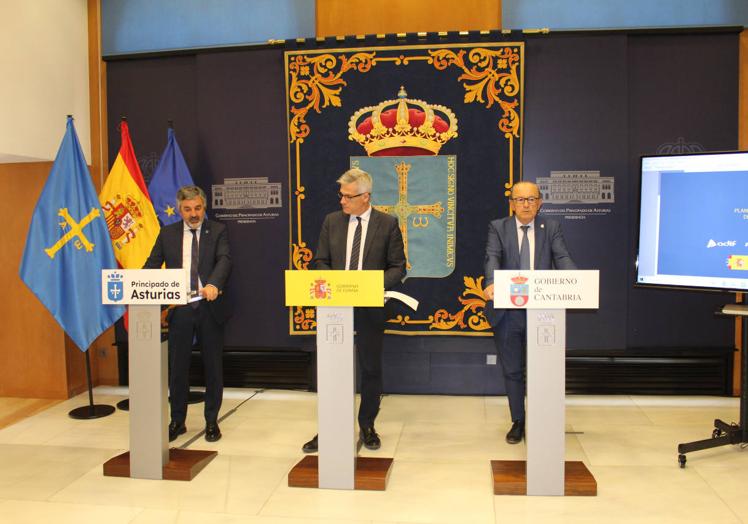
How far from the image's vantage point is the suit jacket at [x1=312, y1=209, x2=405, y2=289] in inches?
141

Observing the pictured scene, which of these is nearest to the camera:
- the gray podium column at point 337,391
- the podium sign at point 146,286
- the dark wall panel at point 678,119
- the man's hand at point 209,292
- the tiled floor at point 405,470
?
the tiled floor at point 405,470

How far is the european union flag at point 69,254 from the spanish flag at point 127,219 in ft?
0.81

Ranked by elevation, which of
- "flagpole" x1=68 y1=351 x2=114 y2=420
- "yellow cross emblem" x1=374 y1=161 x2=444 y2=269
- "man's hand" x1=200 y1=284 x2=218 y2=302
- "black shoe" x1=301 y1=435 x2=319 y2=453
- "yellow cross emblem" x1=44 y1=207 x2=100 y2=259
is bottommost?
"flagpole" x1=68 y1=351 x2=114 y2=420

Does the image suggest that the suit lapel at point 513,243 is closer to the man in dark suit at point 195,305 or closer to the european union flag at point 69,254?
the man in dark suit at point 195,305

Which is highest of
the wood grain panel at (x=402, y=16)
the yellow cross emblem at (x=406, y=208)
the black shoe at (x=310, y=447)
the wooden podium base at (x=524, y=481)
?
the wood grain panel at (x=402, y=16)

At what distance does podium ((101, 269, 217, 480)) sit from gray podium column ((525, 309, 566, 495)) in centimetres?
174

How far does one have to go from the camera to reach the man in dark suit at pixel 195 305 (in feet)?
12.5

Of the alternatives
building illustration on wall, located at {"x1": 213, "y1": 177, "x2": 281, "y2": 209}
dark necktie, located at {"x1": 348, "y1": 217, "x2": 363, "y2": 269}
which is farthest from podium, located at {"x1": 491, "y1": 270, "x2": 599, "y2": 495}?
building illustration on wall, located at {"x1": 213, "y1": 177, "x2": 281, "y2": 209}

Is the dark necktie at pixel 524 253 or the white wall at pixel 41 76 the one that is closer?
the dark necktie at pixel 524 253

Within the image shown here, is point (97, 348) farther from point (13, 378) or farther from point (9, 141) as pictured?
point (9, 141)

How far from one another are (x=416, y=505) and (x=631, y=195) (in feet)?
9.66

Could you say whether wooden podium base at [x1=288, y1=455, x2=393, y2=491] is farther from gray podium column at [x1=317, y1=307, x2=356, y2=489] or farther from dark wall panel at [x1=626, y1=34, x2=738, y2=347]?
dark wall panel at [x1=626, y1=34, x2=738, y2=347]

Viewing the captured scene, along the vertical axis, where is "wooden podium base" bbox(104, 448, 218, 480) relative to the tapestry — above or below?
below

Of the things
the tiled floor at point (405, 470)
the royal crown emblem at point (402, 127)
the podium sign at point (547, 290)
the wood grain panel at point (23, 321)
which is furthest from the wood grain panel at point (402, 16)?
the tiled floor at point (405, 470)
